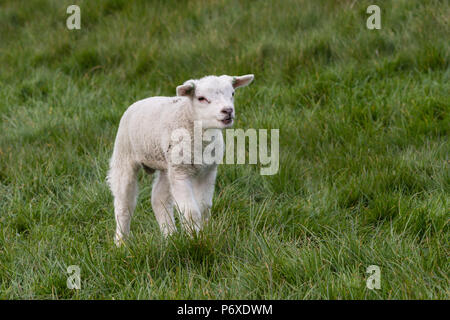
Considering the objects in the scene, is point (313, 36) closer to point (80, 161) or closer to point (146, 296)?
point (80, 161)

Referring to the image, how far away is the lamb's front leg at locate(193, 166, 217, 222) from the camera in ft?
12.1

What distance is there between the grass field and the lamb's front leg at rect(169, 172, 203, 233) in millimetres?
119

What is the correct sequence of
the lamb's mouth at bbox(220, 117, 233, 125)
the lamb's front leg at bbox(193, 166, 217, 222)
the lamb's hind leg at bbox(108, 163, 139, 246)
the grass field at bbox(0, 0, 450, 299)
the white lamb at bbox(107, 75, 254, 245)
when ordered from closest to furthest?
the grass field at bbox(0, 0, 450, 299), the lamb's mouth at bbox(220, 117, 233, 125), the white lamb at bbox(107, 75, 254, 245), the lamb's front leg at bbox(193, 166, 217, 222), the lamb's hind leg at bbox(108, 163, 139, 246)

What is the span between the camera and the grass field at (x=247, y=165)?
3.10 metres

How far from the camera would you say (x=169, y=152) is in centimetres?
364

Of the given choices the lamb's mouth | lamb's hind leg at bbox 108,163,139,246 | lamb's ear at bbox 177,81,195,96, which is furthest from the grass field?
lamb's ear at bbox 177,81,195,96

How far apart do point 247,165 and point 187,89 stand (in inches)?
57.1

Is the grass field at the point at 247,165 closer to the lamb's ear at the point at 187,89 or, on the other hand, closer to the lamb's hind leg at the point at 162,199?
the lamb's hind leg at the point at 162,199

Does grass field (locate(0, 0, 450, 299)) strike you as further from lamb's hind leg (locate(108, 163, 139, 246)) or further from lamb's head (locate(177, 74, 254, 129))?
lamb's head (locate(177, 74, 254, 129))

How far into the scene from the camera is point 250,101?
599 centimetres

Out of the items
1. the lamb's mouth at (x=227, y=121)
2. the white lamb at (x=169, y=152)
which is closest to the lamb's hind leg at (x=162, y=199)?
the white lamb at (x=169, y=152)

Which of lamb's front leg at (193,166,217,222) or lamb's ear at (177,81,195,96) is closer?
lamb's ear at (177,81,195,96)

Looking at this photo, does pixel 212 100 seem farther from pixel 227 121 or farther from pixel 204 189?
pixel 204 189

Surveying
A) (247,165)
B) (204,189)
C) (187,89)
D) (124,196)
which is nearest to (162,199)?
(124,196)
